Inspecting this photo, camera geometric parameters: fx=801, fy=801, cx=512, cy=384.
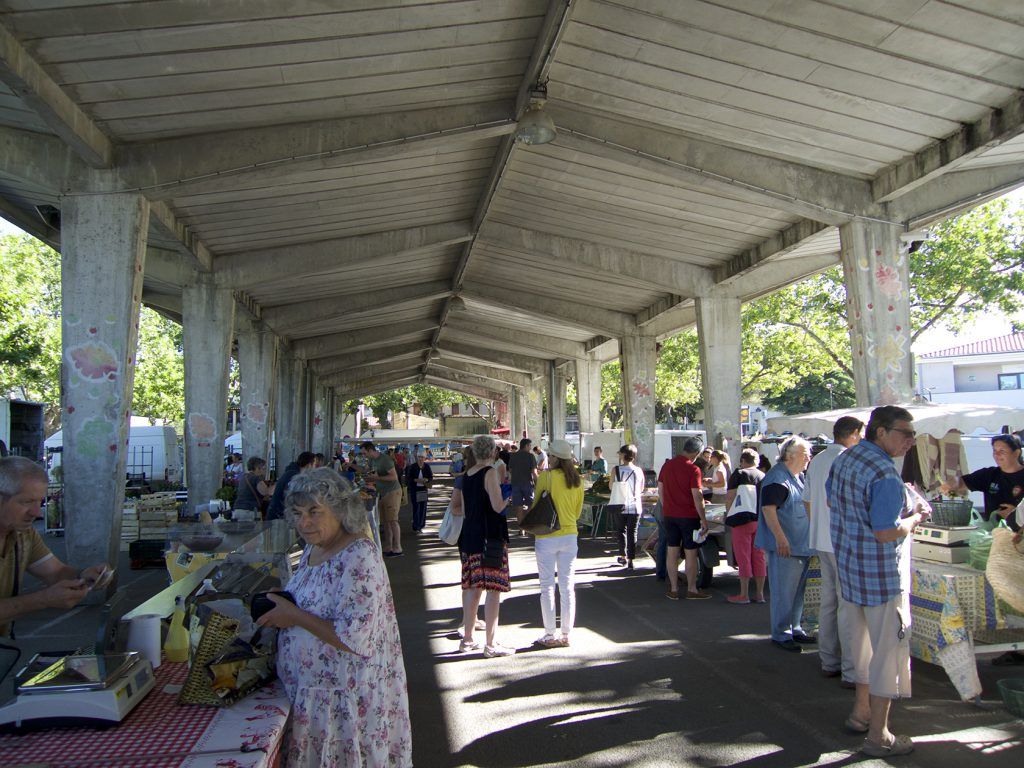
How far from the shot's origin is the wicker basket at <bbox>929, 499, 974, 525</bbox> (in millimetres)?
5977

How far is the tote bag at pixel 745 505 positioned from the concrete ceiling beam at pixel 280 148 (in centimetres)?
544

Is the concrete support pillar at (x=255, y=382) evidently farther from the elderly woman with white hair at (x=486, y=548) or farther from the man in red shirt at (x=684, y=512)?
the elderly woman with white hair at (x=486, y=548)

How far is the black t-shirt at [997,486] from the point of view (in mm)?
6191

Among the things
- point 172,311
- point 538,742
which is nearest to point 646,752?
point 538,742

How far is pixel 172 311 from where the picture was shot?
2048cm

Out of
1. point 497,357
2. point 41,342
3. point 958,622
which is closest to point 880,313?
point 958,622

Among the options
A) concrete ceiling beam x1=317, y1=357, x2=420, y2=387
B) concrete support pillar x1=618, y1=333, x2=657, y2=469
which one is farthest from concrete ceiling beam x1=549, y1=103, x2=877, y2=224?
concrete ceiling beam x1=317, y1=357, x2=420, y2=387

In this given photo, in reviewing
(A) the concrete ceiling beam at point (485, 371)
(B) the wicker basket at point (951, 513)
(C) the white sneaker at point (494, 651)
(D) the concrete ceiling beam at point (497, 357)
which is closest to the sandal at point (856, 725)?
(B) the wicker basket at point (951, 513)

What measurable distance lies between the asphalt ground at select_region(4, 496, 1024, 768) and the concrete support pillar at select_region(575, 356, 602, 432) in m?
22.2

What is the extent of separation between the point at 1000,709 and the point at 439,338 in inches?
1122

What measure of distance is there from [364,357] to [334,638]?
32069mm

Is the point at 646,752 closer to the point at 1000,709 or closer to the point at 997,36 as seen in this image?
the point at 1000,709

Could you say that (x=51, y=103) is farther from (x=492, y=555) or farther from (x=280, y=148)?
(x=492, y=555)

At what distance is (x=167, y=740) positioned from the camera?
7.77 ft
